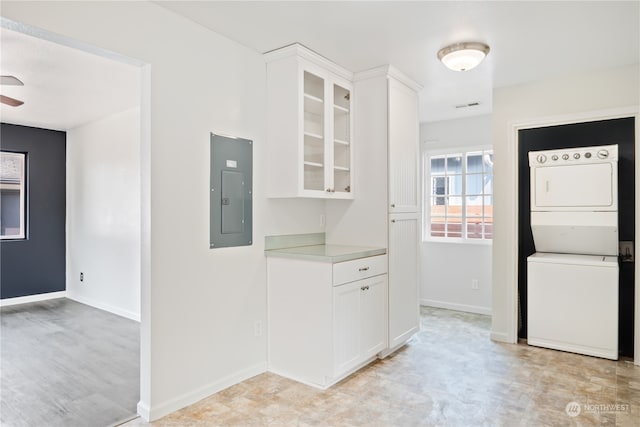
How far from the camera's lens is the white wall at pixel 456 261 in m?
4.89

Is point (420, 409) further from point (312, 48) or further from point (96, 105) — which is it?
point (96, 105)

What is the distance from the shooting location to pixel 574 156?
3.46 meters

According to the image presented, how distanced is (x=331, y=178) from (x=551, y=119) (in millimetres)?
2130

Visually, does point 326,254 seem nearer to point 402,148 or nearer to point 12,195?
point 402,148

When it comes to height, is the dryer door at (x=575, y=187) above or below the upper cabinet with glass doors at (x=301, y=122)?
below

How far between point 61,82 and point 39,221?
2.85 m

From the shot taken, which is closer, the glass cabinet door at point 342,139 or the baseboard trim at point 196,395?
the baseboard trim at point 196,395

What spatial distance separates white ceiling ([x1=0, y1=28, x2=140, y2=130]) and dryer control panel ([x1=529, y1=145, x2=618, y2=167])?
3593 millimetres

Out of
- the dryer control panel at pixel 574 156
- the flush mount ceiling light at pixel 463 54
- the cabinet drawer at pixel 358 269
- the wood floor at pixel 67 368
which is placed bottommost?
the wood floor at pixel 67 368

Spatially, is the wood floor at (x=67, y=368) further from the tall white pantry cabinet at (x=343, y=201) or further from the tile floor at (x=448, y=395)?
the tall white pantry cabinet at (x=343, y=201)

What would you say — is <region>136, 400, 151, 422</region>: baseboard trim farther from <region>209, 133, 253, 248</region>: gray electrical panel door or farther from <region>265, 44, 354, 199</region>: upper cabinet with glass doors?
<region>265, 44, 354, 199</region>: upper cabinet with glass doors
